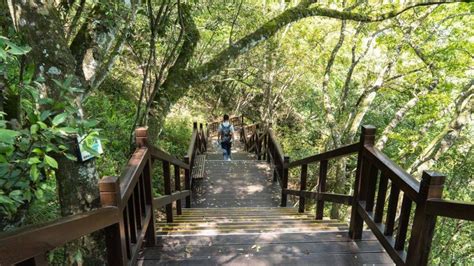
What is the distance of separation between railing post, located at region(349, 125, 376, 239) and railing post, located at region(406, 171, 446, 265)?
3.09 ft

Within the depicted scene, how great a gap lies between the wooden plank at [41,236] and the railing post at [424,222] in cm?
181

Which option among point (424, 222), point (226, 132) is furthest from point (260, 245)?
point (226, 132)

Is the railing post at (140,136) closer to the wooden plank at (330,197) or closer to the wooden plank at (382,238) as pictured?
the wooden plank at (382,238)

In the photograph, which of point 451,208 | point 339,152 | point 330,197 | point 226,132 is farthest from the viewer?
point 226,132

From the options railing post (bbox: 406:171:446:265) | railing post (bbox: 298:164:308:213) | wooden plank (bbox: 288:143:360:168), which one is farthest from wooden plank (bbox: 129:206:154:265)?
railing post (bbox: 298:164:308:213)

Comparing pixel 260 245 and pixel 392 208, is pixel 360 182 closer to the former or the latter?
pixel 392 208

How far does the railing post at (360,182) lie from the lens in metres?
2.71

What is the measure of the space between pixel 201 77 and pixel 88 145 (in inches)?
125

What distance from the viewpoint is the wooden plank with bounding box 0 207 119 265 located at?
97 cm

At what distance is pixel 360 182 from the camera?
2828 millimetres

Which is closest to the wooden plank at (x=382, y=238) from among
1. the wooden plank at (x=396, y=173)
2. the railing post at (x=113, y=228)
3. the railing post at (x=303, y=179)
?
the wooden plank at (x=396, y=173)

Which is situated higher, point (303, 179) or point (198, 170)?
point (303, 179)

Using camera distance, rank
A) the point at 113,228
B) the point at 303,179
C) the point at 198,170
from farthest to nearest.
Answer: the point at 198,170 → the point at 303,179 → the point at 113,228

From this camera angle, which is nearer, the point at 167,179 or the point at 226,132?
the point at 167,179
